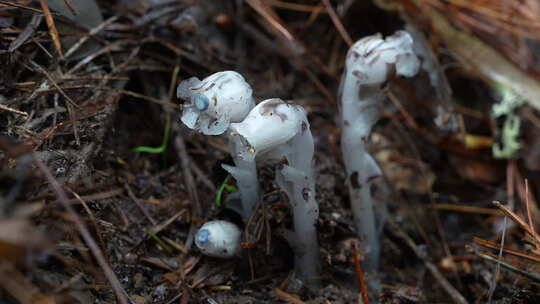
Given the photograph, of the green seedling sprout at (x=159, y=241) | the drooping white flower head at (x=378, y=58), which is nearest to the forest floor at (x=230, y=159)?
the green seedling sprout at (x=159, y=241)

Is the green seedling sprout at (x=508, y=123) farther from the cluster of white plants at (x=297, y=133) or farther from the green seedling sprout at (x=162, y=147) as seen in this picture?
the green seedling sprout at (x=162, y=147)

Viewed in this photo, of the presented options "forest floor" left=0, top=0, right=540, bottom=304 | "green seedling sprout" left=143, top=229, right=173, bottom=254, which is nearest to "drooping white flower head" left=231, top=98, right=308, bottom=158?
"forest floor" left=0, top=0, right=540, bottom=304

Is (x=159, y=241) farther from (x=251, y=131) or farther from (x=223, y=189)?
(x=251, y=131)

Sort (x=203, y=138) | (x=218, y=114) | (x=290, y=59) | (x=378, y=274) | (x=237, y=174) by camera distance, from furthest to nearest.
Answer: (x=290, y=59), (x=203, y=138), (x=378, y=274), (x=237, y=174), (x=218, y=114)

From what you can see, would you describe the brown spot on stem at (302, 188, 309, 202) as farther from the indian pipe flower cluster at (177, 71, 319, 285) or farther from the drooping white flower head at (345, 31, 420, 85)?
the drooping white flower head at (345, 31, 420, 85)

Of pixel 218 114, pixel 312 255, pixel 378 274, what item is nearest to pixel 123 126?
pixel 218 114

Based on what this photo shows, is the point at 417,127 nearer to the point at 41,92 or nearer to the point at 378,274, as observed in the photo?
the point at 378,274

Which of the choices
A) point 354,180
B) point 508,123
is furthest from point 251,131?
point 508,123

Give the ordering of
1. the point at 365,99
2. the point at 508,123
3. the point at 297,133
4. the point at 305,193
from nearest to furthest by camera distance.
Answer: the point at 297,133 → the point at 305,193 → the point at 365,99 → the point at 508,123
